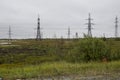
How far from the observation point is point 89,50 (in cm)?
3200

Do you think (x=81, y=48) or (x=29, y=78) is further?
(x=81, y=48)

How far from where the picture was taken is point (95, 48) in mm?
32062

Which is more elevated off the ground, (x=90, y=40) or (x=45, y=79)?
(x=90, y=40)

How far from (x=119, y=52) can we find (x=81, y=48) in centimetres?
645

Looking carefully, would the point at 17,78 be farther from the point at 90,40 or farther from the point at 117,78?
the point at 90,40

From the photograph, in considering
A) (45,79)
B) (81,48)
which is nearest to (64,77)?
(45,79)

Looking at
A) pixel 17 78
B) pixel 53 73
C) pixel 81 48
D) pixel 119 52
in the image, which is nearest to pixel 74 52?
pixel 81 48

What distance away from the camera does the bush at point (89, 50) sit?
31.8 m

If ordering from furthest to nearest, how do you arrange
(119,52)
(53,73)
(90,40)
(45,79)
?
1. (119,52)
2. (90,40)
3. (53,73)
4. (45,79)

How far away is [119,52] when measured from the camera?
36.2 meters

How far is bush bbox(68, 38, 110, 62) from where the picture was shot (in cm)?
3178

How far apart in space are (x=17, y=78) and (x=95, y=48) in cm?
1604

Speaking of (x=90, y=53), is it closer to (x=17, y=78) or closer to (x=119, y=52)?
(x=119, y=52)

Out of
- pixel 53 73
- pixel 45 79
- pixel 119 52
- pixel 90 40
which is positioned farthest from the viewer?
pixel 119 52
